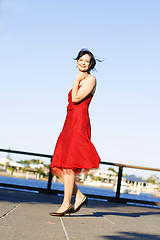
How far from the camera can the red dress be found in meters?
3.88

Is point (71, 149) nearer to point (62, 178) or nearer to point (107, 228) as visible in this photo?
point (62, 178)

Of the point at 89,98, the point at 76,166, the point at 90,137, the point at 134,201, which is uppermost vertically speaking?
the point at 89,98

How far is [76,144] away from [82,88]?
600 mm

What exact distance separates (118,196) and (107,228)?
5.30m

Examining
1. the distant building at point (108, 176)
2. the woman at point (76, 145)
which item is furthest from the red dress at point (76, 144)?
the distant building at point (108, 176)

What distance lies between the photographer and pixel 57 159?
4.01 m

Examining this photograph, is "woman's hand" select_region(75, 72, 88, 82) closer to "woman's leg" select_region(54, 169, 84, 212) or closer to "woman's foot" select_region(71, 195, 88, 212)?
"woman's leg" select_region(54, 169, 84, 212)

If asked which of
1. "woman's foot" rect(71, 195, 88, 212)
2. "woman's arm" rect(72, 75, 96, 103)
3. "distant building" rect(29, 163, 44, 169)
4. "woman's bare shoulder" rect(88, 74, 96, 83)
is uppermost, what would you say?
"woman's bare shoulder" rect(88, 74, 96, 83)

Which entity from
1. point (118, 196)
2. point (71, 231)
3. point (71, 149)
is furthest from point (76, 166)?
point (118, 196)

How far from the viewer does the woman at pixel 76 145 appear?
3.88 meters

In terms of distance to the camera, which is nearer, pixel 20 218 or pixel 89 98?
pixel 20 218

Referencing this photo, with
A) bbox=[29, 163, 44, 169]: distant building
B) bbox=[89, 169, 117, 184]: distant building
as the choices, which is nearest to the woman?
bbox=[89, 169, 117, 184]: distant building

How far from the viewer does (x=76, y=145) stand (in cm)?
393

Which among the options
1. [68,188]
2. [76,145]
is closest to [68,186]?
[68,188]
